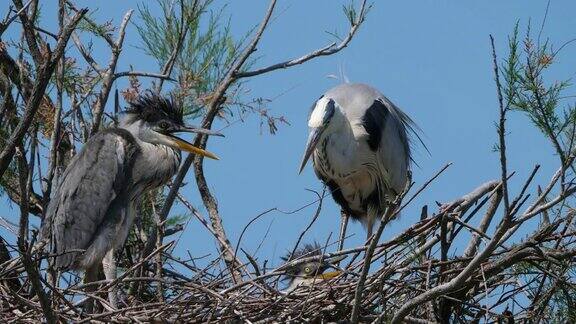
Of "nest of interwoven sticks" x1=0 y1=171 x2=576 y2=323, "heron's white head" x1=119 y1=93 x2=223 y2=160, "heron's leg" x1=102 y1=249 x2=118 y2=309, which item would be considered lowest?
"nest of interwoven sticks" x1=0 y1=171 x2=576 y2=323

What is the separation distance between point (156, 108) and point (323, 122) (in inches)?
49.9

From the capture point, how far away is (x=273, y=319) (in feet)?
12.9

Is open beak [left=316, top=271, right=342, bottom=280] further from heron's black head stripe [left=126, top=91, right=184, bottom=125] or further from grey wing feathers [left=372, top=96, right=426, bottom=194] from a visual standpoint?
grey wing feathers [left=372, top=96, right=426, bottom=194]

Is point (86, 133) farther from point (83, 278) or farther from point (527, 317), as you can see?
point (527, 317)

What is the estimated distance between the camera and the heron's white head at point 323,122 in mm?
6090

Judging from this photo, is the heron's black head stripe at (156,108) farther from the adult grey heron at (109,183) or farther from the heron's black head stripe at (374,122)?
the heron's black head stripe at (374,122)

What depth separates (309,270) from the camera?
4754 mm

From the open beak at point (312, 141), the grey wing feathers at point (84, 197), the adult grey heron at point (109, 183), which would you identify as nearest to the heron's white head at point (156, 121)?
the adult grey heron at point (109, 183)

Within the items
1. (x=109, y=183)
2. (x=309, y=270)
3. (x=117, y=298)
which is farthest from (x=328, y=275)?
(x=109, y=183)

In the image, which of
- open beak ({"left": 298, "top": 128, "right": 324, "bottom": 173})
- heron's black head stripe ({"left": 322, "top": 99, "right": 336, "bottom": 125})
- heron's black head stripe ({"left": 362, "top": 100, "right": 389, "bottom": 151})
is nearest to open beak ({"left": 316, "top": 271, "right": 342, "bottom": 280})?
open beak ({"left": 298, "top": 128, "right": 324, "bottom": 173})

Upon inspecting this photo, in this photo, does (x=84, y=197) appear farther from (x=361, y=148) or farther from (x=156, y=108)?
(x=361, y=148)

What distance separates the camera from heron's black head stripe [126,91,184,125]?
5.09 meters

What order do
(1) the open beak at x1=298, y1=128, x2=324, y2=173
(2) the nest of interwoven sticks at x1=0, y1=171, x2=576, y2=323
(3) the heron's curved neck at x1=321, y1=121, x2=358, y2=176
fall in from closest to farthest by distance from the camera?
1. (2) the nest of interwoven sticks at x1=0, y1=171, x2=576, y2=323
2. (1) the open beak at x1=298, y1=128, x2=324, y2=173
3. (3) the heron's curved neck at x1=321, y1=121, x2=358, y2=176

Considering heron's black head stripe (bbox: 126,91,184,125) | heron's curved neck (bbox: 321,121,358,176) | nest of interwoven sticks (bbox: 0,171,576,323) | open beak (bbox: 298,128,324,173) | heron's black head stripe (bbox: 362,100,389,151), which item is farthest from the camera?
heron's black head stripe (bbox: 362,100,389,151)
